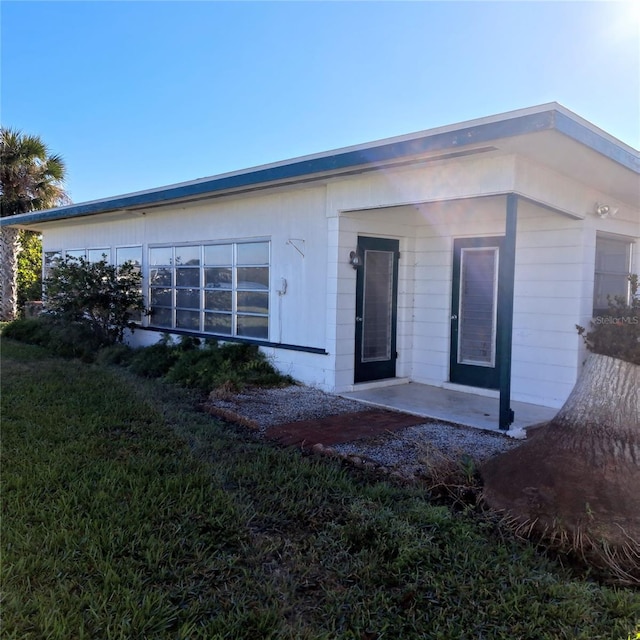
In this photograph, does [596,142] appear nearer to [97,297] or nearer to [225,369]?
[225,369]

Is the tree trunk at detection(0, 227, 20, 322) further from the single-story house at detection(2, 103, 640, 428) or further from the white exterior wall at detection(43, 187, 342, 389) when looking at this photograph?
the white exterior wall at detection(43, 187, 342, 389)

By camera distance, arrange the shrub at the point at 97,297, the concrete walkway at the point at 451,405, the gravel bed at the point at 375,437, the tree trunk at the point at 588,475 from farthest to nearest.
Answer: the shrub at the point at 97,297, the concrete walkway at the point at 451,405, the gravel bed at the point at 375,437, the tree trunk at the point at 588,475

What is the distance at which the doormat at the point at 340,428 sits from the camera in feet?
17.4

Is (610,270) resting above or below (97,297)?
above

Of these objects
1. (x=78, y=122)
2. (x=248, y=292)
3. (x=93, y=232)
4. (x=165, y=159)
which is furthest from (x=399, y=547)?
(x=165, y=159)

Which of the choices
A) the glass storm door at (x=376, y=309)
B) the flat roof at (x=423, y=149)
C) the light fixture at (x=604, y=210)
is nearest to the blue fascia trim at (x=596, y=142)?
the flat roof at (x=423, y=149)

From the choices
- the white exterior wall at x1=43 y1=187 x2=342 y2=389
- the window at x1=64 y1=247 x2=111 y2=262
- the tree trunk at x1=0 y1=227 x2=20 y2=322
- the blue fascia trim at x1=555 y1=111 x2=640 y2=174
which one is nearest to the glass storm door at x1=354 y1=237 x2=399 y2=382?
the white exterior wall at x1=43 y1=187 x2=342 y2=389

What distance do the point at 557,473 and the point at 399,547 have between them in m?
1.29

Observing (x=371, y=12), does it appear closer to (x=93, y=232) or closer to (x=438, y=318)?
(x=438, y=318)

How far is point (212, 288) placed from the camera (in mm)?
9516

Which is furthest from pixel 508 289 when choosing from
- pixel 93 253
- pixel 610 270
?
pixel 93 253

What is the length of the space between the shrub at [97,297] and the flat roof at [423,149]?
→ 2.74m

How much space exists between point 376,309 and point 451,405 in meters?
1.89

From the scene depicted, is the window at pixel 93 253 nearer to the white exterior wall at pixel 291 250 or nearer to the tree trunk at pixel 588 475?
the white exterior wall at pixel 291 250
